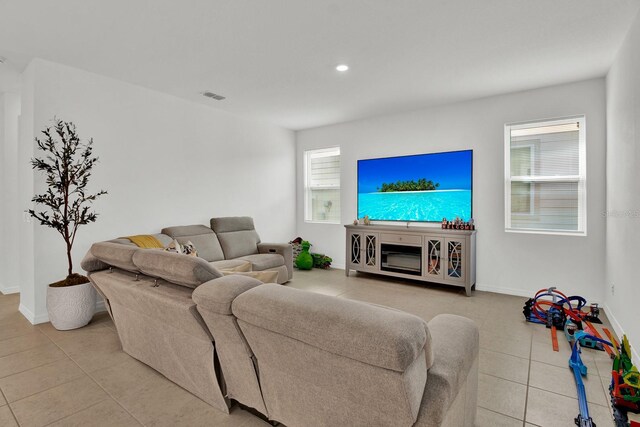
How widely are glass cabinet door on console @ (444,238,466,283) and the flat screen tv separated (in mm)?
492

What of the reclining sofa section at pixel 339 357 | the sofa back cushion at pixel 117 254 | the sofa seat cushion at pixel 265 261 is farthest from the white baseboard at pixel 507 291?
the sofa back cushion at pixel 117 254

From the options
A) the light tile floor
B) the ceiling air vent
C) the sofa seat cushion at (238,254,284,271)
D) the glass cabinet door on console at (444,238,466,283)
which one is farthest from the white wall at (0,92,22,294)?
the glass cabinet door on console at (444,238,466,283)

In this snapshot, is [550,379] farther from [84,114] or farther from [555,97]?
[84,114]

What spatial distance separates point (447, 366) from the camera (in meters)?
1.21

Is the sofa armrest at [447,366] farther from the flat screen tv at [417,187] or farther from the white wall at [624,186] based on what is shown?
the flat screen tv at [417,187]

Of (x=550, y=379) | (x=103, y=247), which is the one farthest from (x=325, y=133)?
(x=550, y=379)

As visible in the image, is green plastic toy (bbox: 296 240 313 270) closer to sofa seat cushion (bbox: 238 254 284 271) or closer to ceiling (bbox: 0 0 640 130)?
sofa seat cushion (bbox: 238 254 284 271)

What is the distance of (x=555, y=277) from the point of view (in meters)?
3.89

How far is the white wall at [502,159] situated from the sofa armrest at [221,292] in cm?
378

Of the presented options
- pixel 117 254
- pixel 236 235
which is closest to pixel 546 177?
pixel 236 235

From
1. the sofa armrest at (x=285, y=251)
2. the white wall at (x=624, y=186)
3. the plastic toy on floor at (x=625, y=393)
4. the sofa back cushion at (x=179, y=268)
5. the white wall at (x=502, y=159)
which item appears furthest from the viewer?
the sofa armrest at (x=285, y=251)

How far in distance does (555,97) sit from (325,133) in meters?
3.40

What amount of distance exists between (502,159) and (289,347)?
13.2 ft

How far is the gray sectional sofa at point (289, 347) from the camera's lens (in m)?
1.06
